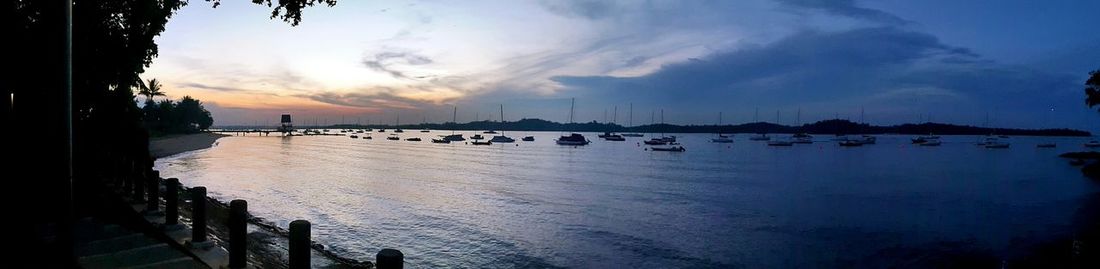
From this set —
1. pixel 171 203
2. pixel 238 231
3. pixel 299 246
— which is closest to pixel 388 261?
pixel 299 246

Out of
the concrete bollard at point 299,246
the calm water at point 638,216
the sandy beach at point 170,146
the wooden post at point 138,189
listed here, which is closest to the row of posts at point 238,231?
the concrete bollard at point 299,246

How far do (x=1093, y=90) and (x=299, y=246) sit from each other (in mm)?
80774

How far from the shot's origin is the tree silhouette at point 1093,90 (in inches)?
2324

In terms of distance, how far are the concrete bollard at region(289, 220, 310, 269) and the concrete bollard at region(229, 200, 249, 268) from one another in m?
1.76

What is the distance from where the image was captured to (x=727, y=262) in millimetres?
17688

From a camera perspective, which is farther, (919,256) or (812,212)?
(812,212)

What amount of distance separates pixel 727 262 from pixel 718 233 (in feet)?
17.7

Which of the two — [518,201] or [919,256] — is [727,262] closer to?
[919,256]

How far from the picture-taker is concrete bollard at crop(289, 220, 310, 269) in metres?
6.16

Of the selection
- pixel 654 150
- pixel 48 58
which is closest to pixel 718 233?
pixel 48 58

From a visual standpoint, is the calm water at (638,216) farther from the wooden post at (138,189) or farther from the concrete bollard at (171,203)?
the concrete bollard at (171,203)

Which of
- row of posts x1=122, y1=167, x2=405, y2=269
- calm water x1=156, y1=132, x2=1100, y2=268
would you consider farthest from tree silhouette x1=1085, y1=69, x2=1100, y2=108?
row of posts x1=122, y1=167, x2=405, y2=269

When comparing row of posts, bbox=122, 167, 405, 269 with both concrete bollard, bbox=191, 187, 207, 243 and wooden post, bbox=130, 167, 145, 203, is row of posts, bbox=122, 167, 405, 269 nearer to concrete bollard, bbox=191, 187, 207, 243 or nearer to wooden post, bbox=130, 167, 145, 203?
concrete bollard, bbox=191, 187, 207, 243

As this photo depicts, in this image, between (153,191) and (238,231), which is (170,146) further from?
(238,231)
